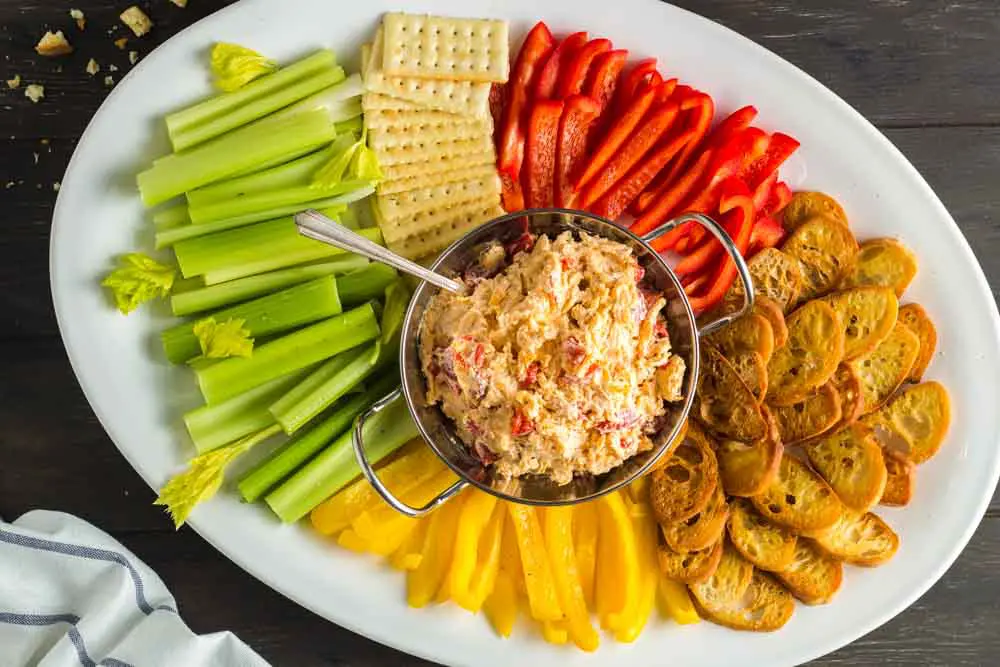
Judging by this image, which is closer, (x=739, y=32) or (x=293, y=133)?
(x=293, y=133)

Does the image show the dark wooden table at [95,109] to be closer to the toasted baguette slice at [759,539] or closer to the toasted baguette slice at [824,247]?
the toasted baguette slice at [824,247]

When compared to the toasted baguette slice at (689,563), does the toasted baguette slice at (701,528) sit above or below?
above

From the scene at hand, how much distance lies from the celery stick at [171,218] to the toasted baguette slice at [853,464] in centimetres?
204

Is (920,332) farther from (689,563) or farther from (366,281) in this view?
(366,281)

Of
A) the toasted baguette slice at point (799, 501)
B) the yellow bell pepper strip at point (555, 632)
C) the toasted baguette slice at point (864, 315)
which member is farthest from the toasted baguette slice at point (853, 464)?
the yellow bell pepper strip at point (555, 632)

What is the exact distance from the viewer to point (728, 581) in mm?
2650

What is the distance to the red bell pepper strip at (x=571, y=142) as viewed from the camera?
8.37 ft

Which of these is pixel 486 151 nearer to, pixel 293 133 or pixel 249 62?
pixel 293 133

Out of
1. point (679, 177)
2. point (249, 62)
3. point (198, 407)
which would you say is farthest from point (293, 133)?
point (679, 177)

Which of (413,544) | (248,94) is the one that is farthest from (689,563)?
(248,94)

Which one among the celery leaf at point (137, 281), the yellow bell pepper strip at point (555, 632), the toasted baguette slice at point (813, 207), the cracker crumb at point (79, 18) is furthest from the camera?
the cracker crumb at point (79, 18)

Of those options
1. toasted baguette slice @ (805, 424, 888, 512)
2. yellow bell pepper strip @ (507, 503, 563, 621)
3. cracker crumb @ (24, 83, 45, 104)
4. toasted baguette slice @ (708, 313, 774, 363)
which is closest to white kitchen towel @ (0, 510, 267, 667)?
yellow bell pepper strip @ (507, 503, 563, 621)

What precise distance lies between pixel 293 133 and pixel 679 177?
1163 millimetres

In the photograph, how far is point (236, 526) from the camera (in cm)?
262
